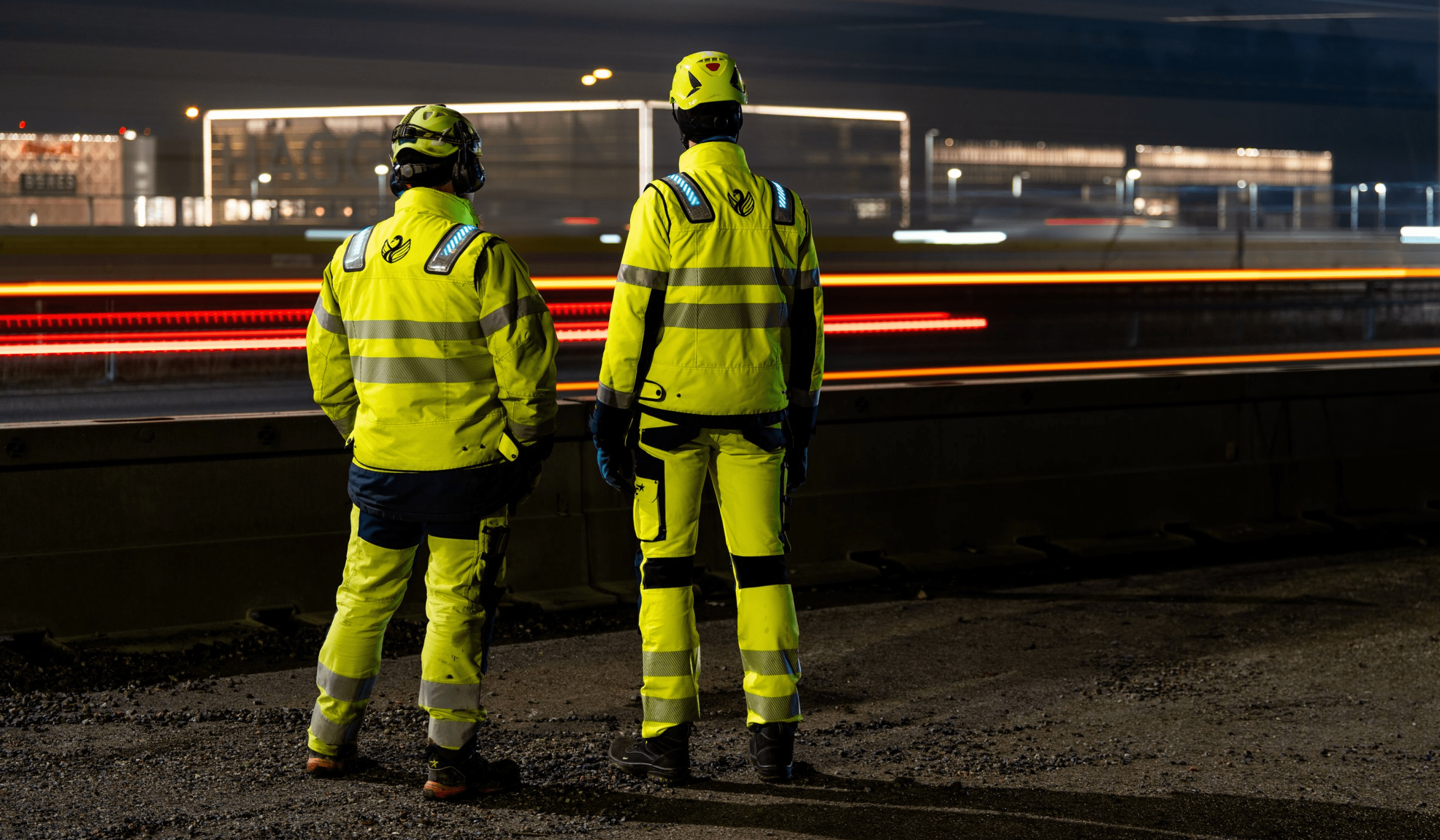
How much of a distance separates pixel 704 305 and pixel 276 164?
6333 millimetres

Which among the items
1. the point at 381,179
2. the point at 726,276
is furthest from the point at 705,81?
the point at 381,179

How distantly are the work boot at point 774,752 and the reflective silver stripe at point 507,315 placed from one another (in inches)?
49.9

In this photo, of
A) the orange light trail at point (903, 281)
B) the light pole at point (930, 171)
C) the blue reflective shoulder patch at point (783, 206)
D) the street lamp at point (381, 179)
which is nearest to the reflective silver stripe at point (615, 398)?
the blue reflective shoulder patch at point (783, 206)

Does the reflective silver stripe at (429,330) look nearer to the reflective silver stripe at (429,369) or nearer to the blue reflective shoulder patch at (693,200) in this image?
the reflective silver stripe at (429,369)

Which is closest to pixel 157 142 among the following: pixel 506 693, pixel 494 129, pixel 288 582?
pixel 494 129

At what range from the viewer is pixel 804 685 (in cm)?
492

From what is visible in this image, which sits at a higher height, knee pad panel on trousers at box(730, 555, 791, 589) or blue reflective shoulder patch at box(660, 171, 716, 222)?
blue reflective shoulder patch at box(660, 171, 716, 222)

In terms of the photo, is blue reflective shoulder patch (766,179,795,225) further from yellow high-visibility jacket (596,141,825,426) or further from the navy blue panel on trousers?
the navy blue panel on trousers

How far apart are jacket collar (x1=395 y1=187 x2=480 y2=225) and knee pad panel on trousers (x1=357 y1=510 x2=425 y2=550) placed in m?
0.81

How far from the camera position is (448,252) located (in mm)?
3660

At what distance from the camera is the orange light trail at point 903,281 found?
8.84 metres

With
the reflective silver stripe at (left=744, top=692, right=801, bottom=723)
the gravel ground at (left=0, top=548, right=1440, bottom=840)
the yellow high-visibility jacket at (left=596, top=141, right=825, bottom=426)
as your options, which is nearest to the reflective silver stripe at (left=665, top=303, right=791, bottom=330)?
the yellow high-visibility jacket at (left=596, top=141, right=825, bottom=426)

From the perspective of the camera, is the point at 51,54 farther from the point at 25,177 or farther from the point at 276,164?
the point at 276,164

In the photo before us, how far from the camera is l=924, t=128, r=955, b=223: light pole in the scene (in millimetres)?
12266
